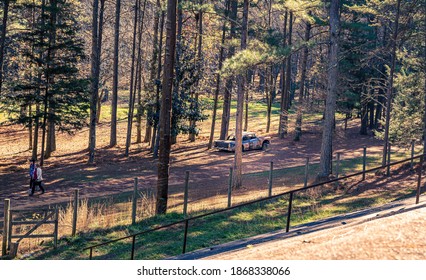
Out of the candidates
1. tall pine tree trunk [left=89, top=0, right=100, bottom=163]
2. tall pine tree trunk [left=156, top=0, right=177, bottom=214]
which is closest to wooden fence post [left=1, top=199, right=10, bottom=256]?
tall pine tree trunk [left=156, top=0, right=177, bottom=214]

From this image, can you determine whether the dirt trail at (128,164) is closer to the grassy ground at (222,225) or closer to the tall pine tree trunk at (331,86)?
the tall pine tree trunk at (331,86)

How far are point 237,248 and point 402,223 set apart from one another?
3.30m

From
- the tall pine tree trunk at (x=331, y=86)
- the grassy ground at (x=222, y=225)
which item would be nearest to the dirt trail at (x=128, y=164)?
the tall pine tree trunk at (x=331, y=86)

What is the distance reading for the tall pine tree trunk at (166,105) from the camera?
15523mm

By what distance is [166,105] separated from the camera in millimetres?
15781

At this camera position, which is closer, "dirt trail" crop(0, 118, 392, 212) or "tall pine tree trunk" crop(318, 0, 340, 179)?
"tall pine tree trunk" crop(318, 0, 340, 179)

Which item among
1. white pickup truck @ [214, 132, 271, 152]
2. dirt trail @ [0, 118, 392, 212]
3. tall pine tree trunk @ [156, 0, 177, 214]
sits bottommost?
dirt trail @ [0, 118, 392, 212]

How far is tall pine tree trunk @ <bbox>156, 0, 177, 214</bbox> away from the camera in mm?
15523

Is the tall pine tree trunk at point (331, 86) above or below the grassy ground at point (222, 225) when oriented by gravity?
above

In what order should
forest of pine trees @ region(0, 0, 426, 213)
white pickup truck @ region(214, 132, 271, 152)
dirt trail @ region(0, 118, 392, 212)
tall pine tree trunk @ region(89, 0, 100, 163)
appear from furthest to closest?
white pickup truck @ region(214, 132, 271, 152) → tall pine tree trunk @ region(89, 0, 100, 163) → dirt trail @ region(0, 118, 392, 212) → forest of pine trees @ region(0, 0, 426, 213)

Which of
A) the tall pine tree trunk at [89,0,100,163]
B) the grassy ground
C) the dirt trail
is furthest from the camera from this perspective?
the tall pine tree trunk at [89,0,100,163]

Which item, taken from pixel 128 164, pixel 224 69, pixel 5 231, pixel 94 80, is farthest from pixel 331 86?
pixel 94 80

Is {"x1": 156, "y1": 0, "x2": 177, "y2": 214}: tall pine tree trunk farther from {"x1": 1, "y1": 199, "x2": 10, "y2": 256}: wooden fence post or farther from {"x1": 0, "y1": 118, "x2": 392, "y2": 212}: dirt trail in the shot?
{"x1": 1, "y1": 199, "x2": 10, "y2": 256}: wooden fence post

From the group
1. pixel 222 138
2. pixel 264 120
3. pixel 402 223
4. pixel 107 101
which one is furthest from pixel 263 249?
pixel 107 101
